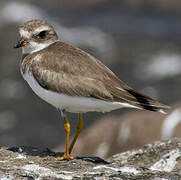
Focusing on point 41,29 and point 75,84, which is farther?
point 41,29

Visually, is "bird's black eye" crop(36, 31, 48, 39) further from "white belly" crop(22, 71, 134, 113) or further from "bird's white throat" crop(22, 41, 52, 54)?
"white belly" crop(22, 71, 134, 113)

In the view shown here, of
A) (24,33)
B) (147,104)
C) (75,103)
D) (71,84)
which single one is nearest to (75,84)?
(71,84)

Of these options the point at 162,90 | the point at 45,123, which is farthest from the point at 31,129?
the point at 162,90

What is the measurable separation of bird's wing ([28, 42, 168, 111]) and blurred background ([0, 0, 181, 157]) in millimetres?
4733

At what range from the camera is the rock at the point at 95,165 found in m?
7.38

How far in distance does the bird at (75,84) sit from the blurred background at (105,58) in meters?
4.71

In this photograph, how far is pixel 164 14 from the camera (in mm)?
30438

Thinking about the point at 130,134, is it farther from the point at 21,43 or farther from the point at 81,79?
the point at 81,79

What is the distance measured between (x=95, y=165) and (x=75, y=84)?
1292mm

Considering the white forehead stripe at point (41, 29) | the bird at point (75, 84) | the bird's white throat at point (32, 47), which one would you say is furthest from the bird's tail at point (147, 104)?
the white forehead stripe at point (41, 29)

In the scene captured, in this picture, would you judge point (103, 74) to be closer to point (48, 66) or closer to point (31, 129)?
point (48, 66)

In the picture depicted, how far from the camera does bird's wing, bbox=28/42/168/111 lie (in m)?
8.39

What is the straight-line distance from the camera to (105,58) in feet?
80.6

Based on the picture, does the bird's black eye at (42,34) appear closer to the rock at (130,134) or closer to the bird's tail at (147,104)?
the bird's tail at (147,104)
